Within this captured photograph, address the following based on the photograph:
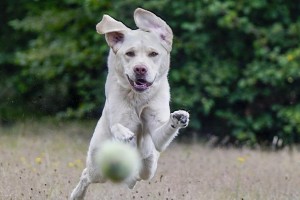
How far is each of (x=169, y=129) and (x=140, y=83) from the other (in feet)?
1.40

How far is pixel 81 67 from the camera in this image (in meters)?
12.8

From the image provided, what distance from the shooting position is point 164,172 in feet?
26.0

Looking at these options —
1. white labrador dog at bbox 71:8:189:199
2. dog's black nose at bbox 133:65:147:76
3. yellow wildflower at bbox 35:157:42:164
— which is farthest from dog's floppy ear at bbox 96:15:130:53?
yellow wildflower at bbox 35:157:42:164

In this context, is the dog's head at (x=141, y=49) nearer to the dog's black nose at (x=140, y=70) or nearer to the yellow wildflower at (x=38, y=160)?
the dog's black nose at (x=140, y=70)

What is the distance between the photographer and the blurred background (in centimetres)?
1134

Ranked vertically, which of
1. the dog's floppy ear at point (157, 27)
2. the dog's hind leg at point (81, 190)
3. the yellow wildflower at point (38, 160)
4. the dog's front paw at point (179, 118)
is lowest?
the yellow wildflower at point (38, 160)

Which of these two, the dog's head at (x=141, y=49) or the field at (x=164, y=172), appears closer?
the dog's head at (x=141, y=49)

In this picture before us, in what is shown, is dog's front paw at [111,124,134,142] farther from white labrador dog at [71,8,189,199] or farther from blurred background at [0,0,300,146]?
blurred background at [0,0,300,146]

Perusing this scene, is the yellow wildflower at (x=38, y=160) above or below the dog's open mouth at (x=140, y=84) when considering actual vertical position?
below

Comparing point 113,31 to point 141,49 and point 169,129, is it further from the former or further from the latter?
point 169,129

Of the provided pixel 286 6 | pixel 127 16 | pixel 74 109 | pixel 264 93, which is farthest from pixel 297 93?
pixel 74 109

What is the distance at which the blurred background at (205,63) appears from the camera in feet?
37.2

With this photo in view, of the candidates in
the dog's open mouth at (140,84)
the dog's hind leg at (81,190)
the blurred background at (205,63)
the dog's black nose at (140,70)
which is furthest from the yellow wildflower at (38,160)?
the blurred background at (205,63)

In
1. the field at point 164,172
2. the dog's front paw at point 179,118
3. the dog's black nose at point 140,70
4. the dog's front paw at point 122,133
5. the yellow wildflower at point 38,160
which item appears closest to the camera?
the dog's front paw at point 179,118
